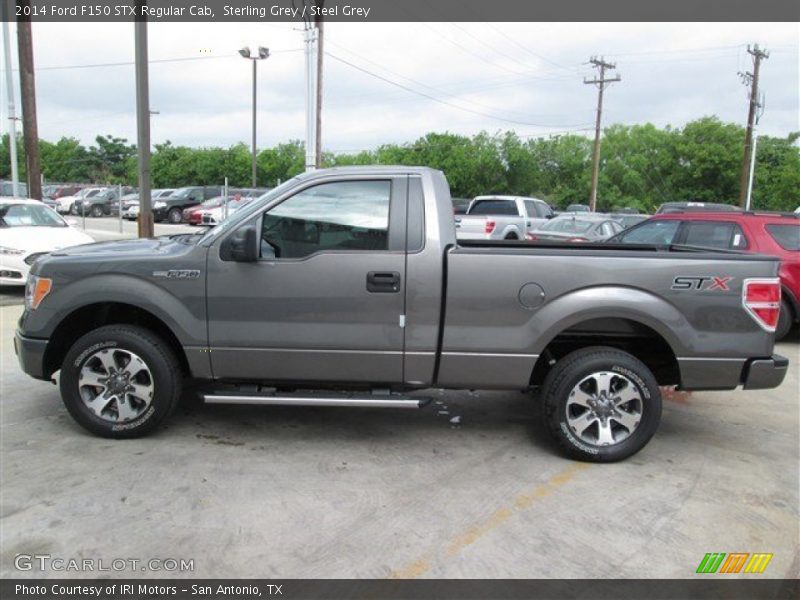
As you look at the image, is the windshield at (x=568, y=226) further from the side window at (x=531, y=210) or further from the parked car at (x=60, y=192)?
the parked car at (x=60, y=192)

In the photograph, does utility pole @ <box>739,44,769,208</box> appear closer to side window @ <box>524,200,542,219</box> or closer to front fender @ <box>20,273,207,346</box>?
side window @ <box>524,200,542,219</box>

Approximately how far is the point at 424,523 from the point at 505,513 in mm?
492

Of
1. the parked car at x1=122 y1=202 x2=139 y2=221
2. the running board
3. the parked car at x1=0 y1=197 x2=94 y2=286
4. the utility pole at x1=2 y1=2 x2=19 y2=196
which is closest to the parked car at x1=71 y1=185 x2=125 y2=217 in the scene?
the parked car at x1=122 y1=202 x2=139 y2=221

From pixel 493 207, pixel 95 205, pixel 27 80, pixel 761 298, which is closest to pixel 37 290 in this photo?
pixel 761 298

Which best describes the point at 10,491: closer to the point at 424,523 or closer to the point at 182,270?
the point at 182,270

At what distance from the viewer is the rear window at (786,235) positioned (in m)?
8.51

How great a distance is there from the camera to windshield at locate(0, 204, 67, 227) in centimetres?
1059

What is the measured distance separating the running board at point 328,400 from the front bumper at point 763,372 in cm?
215

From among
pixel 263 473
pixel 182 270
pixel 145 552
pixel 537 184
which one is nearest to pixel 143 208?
pixel 182 270

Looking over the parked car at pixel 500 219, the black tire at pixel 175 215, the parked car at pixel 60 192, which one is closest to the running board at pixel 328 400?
the parked car at pixel 500 219

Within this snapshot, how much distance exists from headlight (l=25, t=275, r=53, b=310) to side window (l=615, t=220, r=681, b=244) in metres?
7.63

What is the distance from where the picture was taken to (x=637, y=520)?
369cm

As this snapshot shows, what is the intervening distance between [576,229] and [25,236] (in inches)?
461
